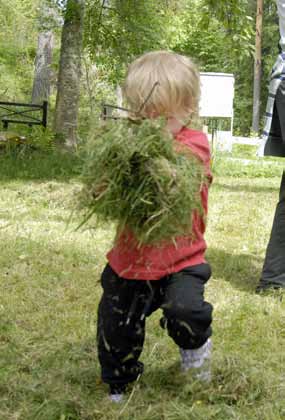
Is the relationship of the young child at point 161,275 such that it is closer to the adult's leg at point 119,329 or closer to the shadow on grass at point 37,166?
the adult's leg at point 119,329

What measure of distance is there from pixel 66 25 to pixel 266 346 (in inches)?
388

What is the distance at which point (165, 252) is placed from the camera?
2783mm

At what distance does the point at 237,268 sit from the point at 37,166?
5.73 m

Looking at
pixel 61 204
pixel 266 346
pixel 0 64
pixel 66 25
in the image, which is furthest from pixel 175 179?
pixel 0 64

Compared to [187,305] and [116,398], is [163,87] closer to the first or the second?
[187,305]

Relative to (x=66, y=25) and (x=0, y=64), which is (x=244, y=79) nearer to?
(x=0, y=64)

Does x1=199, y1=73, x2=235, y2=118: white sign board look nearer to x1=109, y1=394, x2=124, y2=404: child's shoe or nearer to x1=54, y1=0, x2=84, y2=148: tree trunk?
x1=54, y1=0, x2=84, y2=148: tree trunk

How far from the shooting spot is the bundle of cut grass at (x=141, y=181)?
8.13ft

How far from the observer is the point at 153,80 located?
270 centimetres

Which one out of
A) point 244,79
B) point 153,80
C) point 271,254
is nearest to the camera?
point 153,80

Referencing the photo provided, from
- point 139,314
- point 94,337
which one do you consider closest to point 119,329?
point 139,314

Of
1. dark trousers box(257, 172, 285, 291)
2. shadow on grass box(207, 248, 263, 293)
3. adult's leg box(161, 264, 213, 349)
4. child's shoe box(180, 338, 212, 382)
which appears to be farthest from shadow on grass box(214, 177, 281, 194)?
adult's leg box(161, 264, 213, 349)

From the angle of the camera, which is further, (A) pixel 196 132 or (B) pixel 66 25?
(B) pixel 66 25

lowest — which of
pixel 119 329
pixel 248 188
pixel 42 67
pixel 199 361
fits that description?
pixel 248 188
